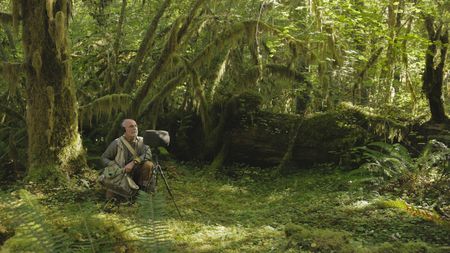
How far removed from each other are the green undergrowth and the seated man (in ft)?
1.54

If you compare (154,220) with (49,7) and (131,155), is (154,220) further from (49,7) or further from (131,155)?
(49,7)

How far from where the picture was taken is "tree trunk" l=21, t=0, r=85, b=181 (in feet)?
25.2

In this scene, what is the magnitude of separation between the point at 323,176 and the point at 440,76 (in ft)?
11.6

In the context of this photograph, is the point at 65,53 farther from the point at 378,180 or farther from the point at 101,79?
the point at 378,180

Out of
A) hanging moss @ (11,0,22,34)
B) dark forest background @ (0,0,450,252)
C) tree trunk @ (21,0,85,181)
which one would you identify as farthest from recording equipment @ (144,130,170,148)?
hanging moss @ (11,0,22,34)

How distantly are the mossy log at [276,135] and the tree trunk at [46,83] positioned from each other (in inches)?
167

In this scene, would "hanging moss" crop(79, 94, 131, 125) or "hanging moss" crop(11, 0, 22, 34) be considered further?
"hanging moss" crop(79, 94, 131, 125)

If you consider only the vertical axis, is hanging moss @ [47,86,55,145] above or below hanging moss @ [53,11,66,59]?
below

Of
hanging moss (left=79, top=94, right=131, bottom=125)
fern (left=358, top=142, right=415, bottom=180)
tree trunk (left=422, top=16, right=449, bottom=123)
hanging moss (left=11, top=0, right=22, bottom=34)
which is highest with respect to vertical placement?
hanging moss (left=11, top=0, right=22, bottom=34)

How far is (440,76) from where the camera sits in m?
9.77

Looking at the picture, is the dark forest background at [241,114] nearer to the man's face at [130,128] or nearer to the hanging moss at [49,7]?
the hanging moss at [49,7]

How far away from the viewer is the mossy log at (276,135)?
33.4 ft

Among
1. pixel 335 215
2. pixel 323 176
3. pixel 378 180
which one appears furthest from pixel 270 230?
pixel 323 176

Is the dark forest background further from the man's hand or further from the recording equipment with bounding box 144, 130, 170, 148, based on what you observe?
the recording equipment with bounding box 144, 130, 170, 148
